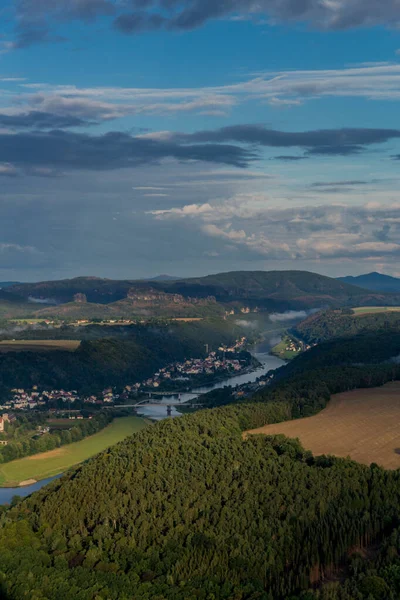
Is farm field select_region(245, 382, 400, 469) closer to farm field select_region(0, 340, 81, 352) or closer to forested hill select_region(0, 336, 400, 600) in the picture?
forested hill select_region(0, 336, 400, 600)

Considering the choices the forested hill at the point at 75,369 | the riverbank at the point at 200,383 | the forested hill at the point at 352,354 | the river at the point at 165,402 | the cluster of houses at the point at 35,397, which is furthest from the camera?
the forested hill at the point at 75,369

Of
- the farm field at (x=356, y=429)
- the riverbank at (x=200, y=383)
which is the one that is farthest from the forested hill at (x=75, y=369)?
the farm field at (x=356, y=429)

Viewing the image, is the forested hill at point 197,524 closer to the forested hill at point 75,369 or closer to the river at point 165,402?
the river at point 165,402

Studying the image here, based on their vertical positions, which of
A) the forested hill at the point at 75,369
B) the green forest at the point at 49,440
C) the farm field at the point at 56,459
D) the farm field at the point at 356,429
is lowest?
the farm field at the point at 56,459

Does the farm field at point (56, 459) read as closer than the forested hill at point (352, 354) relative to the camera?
Yes

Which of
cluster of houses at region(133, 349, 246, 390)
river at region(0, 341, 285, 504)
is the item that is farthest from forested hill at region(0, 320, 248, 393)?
river at region(0, 341, 285, 504)

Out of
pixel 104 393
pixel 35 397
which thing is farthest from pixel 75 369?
pixel 35 397

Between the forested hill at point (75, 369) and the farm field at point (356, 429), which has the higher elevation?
the farm field at point (356, 429)
